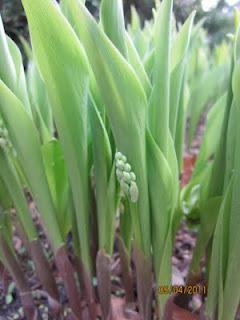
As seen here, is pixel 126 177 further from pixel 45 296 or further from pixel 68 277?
pixel 45 296

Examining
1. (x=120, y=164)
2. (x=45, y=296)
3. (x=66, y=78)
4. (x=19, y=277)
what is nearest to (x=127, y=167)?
(x=120, y=164)

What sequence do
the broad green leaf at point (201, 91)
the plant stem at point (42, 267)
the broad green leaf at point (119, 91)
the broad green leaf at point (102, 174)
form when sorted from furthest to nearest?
the broad green leaf at point (201, 91)
the plant stem at point (42, 267)
the broad green leaf at point (102, 174)
the broad green leaf at point (119, 91)

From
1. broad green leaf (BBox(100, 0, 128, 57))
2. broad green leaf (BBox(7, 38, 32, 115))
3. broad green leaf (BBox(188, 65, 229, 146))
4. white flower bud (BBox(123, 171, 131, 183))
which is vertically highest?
broad green leaf (BBox(100, 0, 128, 57))

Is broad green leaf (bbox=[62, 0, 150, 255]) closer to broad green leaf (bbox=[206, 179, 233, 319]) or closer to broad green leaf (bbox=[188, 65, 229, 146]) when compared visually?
broad green leaf (bbox=[206, 179, 233, 319])

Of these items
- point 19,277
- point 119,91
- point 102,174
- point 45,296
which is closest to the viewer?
point 119,91

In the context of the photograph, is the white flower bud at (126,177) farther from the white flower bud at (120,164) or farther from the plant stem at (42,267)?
the plant stem at (42,267)

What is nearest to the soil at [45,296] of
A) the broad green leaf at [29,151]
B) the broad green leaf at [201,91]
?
the broad green leaf at [29,151]

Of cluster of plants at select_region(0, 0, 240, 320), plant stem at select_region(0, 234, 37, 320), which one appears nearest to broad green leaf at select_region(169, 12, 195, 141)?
cluster of plants at select_region(0, 0, 240, 320)
